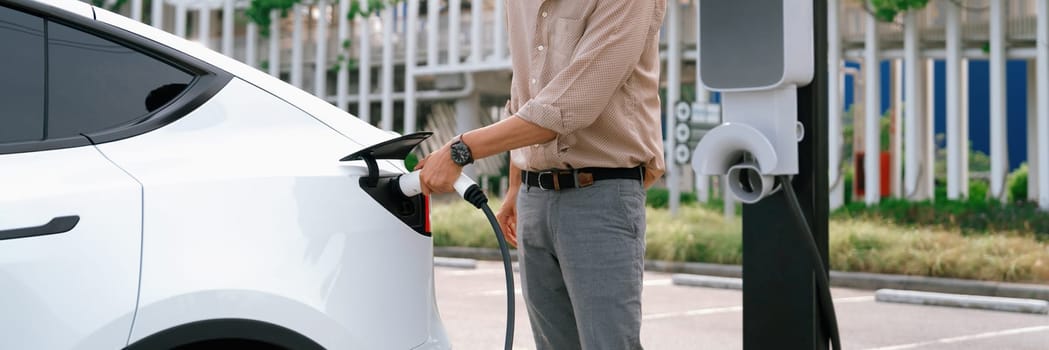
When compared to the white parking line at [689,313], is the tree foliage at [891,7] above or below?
above

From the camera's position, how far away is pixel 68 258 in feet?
6.47

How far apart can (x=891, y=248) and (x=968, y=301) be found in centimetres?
242

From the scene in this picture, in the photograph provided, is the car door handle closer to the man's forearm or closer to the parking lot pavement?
the man's forearm

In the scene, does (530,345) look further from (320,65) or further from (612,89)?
(320,65)

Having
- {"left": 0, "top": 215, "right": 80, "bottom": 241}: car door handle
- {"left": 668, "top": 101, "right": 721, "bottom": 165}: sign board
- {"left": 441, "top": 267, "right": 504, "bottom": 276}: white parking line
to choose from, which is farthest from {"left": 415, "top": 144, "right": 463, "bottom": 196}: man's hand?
{"left": 668, "top": 101, "right": 721, "bottom": 165}: sign board

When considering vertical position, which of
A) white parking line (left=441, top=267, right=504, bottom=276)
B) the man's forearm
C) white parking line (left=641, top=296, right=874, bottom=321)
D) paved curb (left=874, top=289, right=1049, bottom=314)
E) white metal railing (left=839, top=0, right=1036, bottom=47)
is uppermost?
white metal railing (left=839, top=0, right=1036, bottom=47)

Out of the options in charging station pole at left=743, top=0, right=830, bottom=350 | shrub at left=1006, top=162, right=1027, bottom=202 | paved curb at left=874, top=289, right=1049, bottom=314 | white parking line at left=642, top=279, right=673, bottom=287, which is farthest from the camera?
shrub at left=1006, top=162, right=1027, bottom=202

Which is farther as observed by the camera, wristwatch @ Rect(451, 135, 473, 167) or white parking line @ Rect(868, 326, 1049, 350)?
white parking line @ Rect(868, 326, 1049, 350)

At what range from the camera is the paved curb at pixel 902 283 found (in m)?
9.41

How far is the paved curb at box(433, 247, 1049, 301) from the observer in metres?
9.41

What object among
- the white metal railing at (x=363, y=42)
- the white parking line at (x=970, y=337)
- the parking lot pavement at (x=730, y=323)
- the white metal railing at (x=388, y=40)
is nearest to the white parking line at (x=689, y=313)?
the parking lot pavement at (x=730, y=323)

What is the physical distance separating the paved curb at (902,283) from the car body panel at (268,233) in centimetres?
632

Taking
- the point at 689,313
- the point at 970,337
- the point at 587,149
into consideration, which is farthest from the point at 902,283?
the point at 587,149

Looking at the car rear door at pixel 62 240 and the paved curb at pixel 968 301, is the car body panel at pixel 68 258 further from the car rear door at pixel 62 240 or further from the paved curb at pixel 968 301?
the paved curb at pixel 968 301
